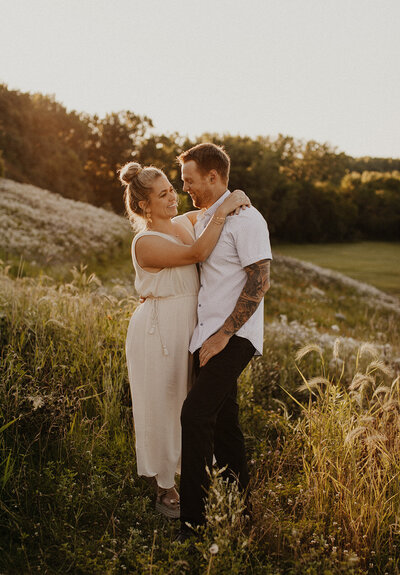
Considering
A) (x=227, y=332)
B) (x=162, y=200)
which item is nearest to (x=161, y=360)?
(x=227, y=332)

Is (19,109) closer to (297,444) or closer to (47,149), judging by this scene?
(47,149)

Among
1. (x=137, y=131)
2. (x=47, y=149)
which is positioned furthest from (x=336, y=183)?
(x=47, y=149)

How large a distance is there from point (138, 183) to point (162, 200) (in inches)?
9.5

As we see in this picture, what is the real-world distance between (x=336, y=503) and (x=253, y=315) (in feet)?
4.79

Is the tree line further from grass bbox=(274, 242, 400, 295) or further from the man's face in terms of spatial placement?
the man's face

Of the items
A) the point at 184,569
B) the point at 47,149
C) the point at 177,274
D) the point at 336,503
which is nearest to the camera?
the point at 184,569

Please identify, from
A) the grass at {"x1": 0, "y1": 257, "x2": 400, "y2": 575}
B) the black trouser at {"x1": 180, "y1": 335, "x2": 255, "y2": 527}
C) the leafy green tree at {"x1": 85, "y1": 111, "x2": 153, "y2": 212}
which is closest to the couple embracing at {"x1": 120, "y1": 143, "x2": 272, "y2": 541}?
the black trouser at {"x1": 180, "y1": 335, "x2": 255, "y2": 527}

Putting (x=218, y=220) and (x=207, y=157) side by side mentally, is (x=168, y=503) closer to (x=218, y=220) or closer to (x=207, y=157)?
(x=218, y=220)

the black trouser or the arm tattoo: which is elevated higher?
the arm tattoo

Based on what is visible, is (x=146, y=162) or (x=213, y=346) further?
(x=146, y=162)

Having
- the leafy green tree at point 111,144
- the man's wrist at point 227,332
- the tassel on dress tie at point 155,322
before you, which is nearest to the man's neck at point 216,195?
the tassel on dress tie at point 155,322

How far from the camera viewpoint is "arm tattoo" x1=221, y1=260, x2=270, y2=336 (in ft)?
11.2

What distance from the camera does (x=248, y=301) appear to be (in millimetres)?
3428

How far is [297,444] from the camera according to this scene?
176 inches
